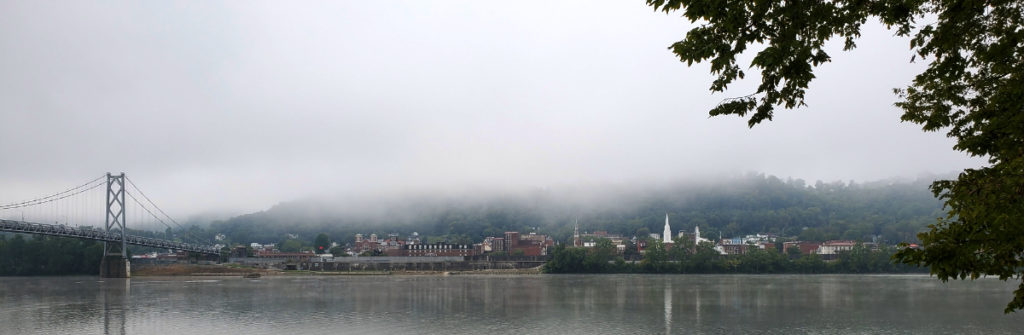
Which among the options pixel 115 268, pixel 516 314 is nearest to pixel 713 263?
pixel 115 268

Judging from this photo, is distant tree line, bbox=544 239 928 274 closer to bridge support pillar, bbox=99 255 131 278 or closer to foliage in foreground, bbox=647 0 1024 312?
bridge support pillar, bbox=99 255 131 278

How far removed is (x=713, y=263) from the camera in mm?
137625

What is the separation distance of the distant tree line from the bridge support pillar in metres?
73.3

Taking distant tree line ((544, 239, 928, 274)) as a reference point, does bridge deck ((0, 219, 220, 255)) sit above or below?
above

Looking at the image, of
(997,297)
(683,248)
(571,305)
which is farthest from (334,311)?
(683,248)

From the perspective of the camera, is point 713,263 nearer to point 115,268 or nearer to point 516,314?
point 115,268

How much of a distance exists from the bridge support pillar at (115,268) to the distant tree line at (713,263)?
73.3 m

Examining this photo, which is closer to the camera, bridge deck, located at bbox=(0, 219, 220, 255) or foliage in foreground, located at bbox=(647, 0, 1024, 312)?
foliage in foreground, located at bbox=(647, 0, 1024, 312)

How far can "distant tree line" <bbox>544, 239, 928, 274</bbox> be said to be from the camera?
137500mm

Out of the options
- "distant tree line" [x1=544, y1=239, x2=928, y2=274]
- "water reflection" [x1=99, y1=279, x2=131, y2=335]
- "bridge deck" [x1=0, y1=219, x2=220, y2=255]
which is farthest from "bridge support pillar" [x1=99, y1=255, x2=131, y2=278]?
"distant tree line" [x1=544, y1=239, x2=928, y2=274]

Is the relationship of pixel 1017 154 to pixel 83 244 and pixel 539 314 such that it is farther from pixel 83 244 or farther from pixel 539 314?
pixel 83 244

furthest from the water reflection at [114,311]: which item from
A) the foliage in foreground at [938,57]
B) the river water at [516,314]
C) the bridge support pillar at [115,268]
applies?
the bridge support pillar at [115,268]

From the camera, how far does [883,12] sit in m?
9.21

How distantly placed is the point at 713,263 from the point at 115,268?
325 feet
